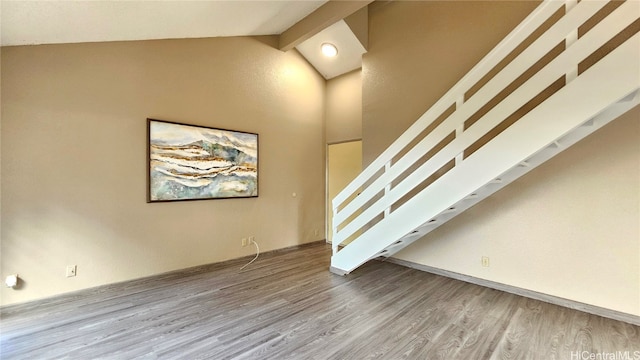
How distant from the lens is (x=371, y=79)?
4094 millimetres

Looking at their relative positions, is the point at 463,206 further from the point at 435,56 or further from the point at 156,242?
the point at 156,242

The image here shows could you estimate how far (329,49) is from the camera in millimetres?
Answer: 4371

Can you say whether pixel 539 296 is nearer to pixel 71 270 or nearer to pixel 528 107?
pixel 528 107

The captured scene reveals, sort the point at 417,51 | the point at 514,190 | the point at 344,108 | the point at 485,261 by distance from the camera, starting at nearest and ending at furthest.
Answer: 1. the point at 514,190
2. the point at 485,261
3. the point at 417,51
4. the point at 344,108

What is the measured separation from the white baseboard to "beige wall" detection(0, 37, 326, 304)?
8.39 ft

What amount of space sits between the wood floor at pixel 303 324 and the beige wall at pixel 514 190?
0.33 meters

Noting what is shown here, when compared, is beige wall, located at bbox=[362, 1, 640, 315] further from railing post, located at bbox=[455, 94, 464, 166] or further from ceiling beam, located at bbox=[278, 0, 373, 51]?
ceiling beam, located at bbox=[278, 0, 373, 51]

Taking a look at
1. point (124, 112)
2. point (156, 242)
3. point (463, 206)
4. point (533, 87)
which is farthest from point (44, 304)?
point (533, 87)

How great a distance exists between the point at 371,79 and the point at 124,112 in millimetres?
3376

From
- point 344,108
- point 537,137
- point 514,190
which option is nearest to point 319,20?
point 344,108

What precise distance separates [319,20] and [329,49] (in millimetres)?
1010

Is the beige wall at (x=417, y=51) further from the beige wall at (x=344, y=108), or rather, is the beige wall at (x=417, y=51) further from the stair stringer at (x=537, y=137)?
the stair stringer at (x=537, y=137)

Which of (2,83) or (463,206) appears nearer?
(2,83)

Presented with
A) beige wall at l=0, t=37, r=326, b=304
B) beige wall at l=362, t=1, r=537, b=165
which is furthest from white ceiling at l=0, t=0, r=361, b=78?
beige wall at l=362, t=1, r=537, b=165
